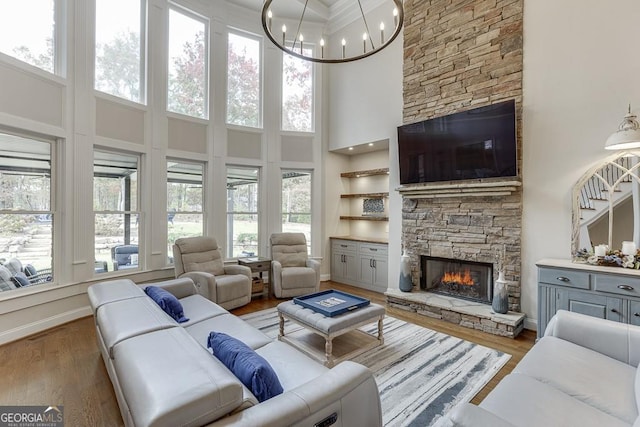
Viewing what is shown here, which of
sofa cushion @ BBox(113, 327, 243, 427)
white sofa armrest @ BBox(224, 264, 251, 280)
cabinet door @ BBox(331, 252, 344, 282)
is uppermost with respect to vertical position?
sofa cushion @ BBox(113, 327, 243, 427)

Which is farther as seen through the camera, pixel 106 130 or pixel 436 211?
pixel 436 211

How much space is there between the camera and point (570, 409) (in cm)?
145

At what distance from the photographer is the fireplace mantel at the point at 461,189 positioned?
3.65m

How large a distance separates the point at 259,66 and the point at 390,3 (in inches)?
99.2

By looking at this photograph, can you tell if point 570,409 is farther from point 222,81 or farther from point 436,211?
point 222,81

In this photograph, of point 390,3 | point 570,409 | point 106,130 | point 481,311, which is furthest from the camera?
point 390,3

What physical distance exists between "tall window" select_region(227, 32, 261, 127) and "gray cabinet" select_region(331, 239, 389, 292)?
292 centimetres

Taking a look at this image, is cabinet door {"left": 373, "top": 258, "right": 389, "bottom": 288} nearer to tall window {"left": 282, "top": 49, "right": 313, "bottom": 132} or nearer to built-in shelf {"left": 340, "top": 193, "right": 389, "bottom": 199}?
built-in shelf {"left": 340, "top": 193, "right": 389, "bottom": 199}

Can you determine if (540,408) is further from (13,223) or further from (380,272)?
(13,223)

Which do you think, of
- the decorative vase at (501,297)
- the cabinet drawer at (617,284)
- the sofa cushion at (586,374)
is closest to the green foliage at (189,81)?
the decorative vase at (501,297)

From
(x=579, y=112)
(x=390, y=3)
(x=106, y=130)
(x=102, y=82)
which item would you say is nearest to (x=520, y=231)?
(x=579, y=112)

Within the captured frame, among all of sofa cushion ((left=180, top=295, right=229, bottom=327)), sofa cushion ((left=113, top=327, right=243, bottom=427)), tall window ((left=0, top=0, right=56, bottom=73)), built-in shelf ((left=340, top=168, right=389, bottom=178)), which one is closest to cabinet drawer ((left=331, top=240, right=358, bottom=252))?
built-in shelf ((left=340, top=168, right=389, bottom=178))

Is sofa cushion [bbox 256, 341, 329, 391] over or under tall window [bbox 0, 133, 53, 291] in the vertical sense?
under

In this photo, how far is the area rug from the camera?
215 centimetres
